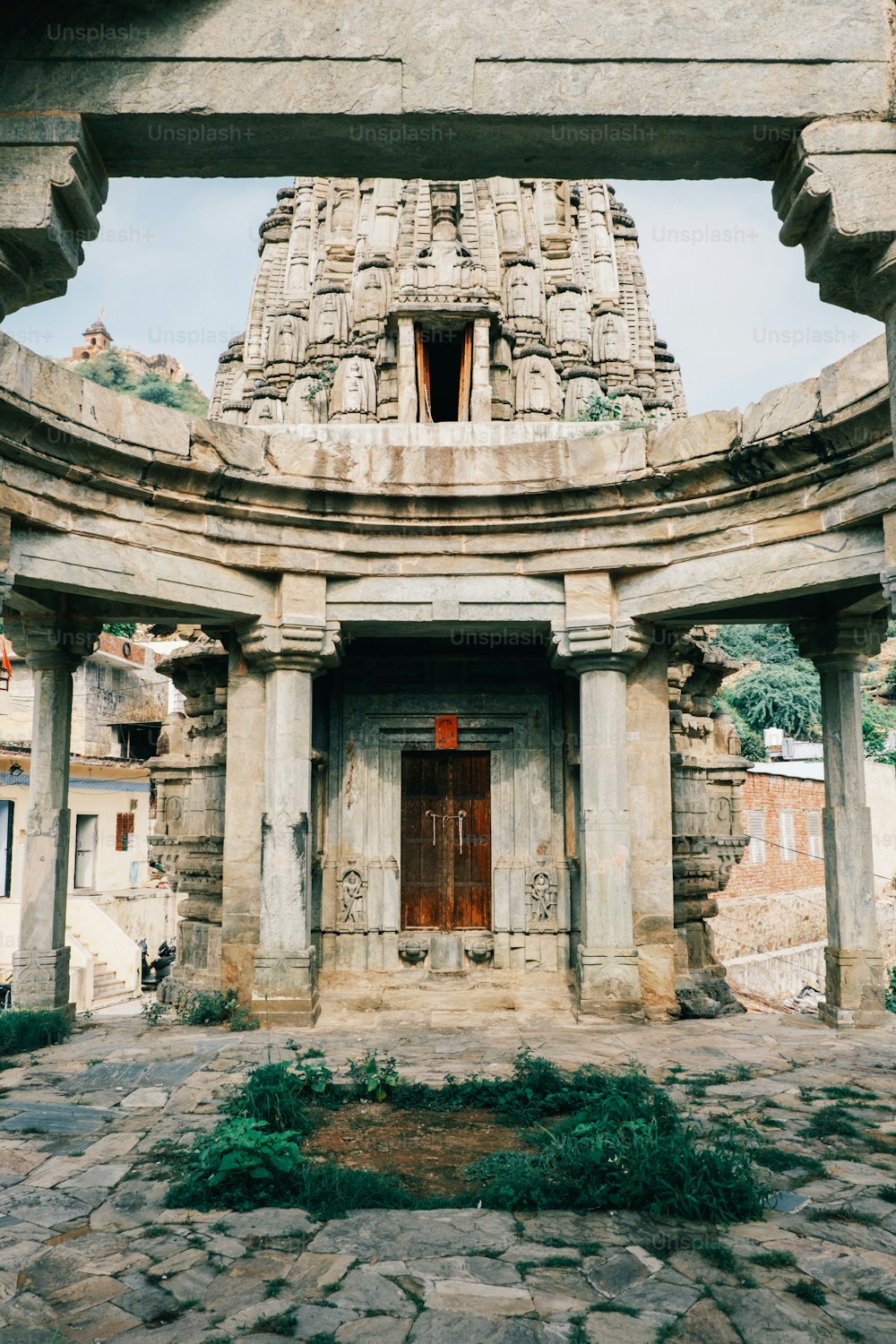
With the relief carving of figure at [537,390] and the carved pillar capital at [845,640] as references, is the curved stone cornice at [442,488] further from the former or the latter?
the relief carving of figure at [537,390]

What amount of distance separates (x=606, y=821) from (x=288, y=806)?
8.66 ft

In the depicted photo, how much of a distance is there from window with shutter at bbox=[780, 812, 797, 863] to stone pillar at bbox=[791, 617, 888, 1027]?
687 inches

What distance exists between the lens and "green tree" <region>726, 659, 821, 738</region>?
4003 centimetres

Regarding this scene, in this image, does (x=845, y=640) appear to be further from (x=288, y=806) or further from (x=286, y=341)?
(x=286, y=341)

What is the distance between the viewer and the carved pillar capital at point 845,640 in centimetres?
827

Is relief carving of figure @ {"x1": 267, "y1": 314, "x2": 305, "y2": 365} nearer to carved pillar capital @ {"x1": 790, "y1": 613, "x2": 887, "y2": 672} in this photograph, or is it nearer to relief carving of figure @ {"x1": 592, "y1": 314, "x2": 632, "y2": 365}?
relief carving of figure @ {"x1": 592, "y1": 314, "x2": 632, "y2": 365}

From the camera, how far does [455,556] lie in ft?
27.2

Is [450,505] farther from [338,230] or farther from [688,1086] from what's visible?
[338,230]

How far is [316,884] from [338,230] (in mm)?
17820

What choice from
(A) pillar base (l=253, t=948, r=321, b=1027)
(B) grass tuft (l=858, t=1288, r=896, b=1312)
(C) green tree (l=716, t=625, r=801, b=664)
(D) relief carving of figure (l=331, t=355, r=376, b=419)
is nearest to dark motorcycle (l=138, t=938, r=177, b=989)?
(D) relief carving of figure (l=331, t=355, r=376, b=419)

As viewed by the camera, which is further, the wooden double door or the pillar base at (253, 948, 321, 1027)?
the wooden double door

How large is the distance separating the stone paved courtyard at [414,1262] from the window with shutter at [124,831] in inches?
845

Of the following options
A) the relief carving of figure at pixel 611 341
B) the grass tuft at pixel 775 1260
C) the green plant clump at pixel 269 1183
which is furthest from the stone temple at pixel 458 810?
the relief carving of figure at pixel 611 341

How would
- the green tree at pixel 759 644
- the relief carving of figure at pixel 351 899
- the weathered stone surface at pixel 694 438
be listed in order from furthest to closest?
the green tree at pixel 759 644 → the relief carving of figure at pixel 351 899 → the weathered stone surface at pixel 694 438
